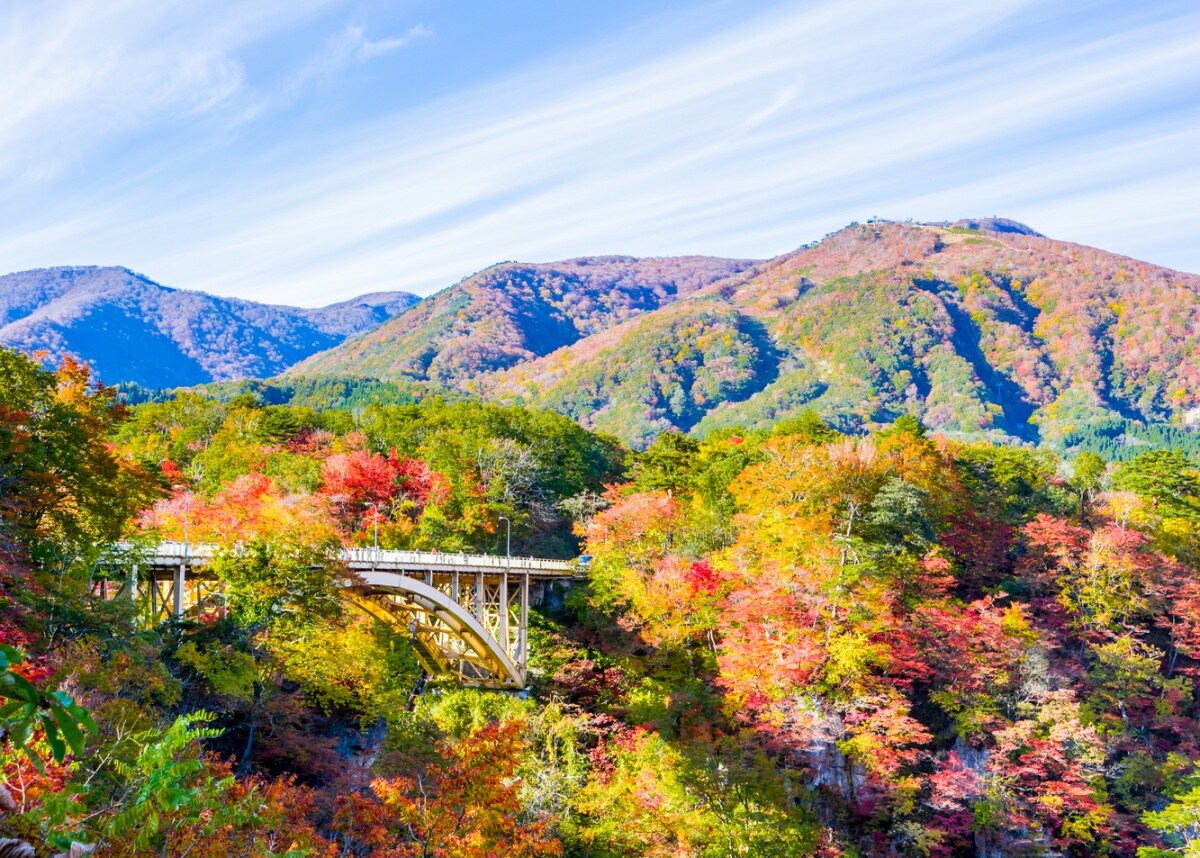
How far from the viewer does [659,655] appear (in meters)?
38.8

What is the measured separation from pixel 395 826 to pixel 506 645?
14650 mm

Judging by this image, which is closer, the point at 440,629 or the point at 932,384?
the point at 440,629

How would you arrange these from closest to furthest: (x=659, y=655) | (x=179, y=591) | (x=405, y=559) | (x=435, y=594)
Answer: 1. (x=179, y=591)
2. (x=435, y=594)
3. (x=405, y=559)
4. (x=659, y=655)

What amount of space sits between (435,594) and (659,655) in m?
11.8

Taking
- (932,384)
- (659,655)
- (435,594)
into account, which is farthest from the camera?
(932,384)

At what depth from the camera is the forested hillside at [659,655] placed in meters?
19.5

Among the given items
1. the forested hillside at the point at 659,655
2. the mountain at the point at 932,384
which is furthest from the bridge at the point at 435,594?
the mountain at the point at 932,384

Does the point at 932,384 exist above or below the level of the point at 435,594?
above

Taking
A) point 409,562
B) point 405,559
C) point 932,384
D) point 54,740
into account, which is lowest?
point 409,562

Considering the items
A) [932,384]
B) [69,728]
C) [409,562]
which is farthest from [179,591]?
[932,384]

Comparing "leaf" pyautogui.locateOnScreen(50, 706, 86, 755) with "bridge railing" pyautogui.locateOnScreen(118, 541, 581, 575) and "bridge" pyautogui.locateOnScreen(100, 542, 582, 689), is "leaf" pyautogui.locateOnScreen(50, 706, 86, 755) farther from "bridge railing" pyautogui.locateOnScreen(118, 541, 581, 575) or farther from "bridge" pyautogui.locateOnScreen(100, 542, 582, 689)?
"bridge railing" pyautogui.locateOnScreen(118, 541, 581, 575)

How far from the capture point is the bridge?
26.0 m

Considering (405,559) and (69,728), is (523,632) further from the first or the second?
(69,728)

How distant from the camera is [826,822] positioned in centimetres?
3212
